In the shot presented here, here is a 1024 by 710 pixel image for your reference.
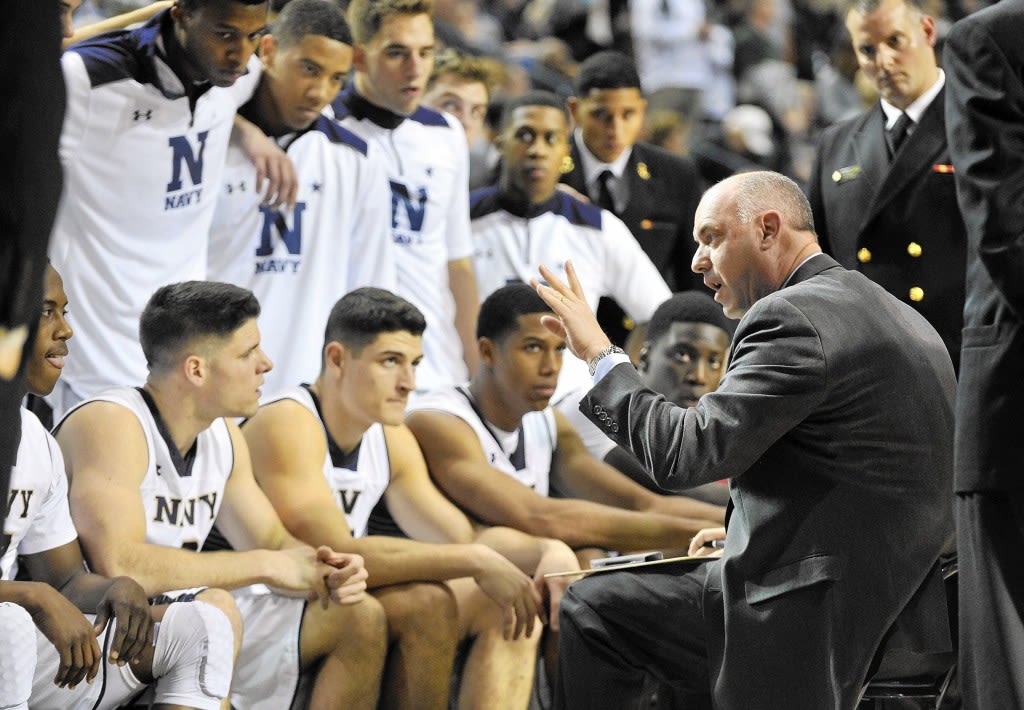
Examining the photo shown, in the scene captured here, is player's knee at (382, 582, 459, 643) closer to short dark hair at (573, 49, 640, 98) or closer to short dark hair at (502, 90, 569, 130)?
short dark hair at (502, 90, 569, 130)

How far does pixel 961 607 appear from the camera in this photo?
12.5 ft

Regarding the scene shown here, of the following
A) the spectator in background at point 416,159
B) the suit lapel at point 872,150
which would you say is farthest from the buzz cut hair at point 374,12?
the suit lapel at point 872,150

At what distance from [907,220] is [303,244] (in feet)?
7.58

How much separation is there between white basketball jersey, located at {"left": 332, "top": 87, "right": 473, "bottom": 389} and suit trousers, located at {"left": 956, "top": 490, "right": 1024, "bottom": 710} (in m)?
2.93

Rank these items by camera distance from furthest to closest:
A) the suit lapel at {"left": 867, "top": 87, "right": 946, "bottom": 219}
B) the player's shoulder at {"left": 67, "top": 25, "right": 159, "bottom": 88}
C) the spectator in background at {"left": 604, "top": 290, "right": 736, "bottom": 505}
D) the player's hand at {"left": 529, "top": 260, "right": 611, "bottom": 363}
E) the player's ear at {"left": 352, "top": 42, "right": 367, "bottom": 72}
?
the player's ear at {"left": 352, "top": 42, "right": 367, "bottom": 72}
the spectator in background at {"left": 604, "top": 290, "right": 736, "bottom": 505}
the suit lapel at {"left": 867, "top": 87, "right": 946, "bottom": 219}
the player's shoulder at {"left": 67, "top": 25, "right": 159, "bottom": 88}
the player's hand at {"left": 529, "top": 260, "right": 611, "bottom": 363}

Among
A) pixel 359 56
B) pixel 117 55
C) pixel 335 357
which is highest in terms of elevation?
pixel 359 56

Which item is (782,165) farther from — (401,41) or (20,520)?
(20,520)

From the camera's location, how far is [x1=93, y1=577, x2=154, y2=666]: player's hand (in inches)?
158

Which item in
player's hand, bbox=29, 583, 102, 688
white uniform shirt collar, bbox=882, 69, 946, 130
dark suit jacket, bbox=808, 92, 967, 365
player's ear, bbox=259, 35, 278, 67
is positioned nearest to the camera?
player's hand, bbox=29, 583, 102, 688

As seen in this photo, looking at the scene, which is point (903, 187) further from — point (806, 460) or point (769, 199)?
point (806, 460)

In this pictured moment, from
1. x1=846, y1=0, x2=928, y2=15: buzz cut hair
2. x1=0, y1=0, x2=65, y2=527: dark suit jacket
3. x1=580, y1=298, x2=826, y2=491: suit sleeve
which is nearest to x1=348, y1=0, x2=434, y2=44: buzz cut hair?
x1=846, y1=0, x2=928, y2=15: buzz cut hair

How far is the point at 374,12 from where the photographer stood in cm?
625

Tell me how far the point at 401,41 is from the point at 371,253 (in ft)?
3.00

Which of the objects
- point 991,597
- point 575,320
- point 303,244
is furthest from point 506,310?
point 991,597
